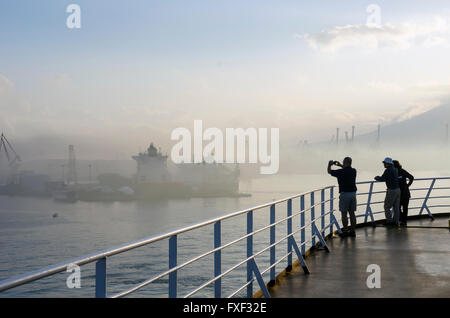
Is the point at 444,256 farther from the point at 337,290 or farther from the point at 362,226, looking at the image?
the point at 362,226

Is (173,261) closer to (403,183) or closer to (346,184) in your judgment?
(346,184)

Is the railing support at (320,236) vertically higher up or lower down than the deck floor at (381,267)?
higher up

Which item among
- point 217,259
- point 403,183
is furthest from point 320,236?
point 403,183

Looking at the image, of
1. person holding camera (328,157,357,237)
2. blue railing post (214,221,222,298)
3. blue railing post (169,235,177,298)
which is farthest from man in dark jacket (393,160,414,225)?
blue railing post (169,235,177,298)

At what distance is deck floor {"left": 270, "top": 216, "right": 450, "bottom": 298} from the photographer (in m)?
7.05

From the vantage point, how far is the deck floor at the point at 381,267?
23.1ft

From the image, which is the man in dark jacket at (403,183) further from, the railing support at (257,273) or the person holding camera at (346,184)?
the railing support at (257,273)

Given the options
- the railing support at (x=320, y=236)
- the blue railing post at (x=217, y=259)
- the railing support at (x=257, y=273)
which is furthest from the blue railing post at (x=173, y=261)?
the railing support at (x=320, y=236)

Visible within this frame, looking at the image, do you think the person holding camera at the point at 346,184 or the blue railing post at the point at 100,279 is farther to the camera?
the person holding camera at the point at 346,184

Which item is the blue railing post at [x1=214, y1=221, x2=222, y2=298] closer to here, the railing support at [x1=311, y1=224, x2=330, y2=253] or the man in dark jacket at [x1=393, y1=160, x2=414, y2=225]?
the railing support at [x1=311, y1=224, x2=330, y2=253]

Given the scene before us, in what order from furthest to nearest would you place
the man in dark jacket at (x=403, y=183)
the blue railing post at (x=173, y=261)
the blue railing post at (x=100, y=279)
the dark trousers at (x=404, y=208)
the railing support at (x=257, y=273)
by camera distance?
the dark trousers at (x=404, y=208), the man in dark jacket at (x=403, y=183), the railing support at (x=257, y=273), the blue railing post at (x=173, y=261), the blue railing post at (x=100, y=279)
